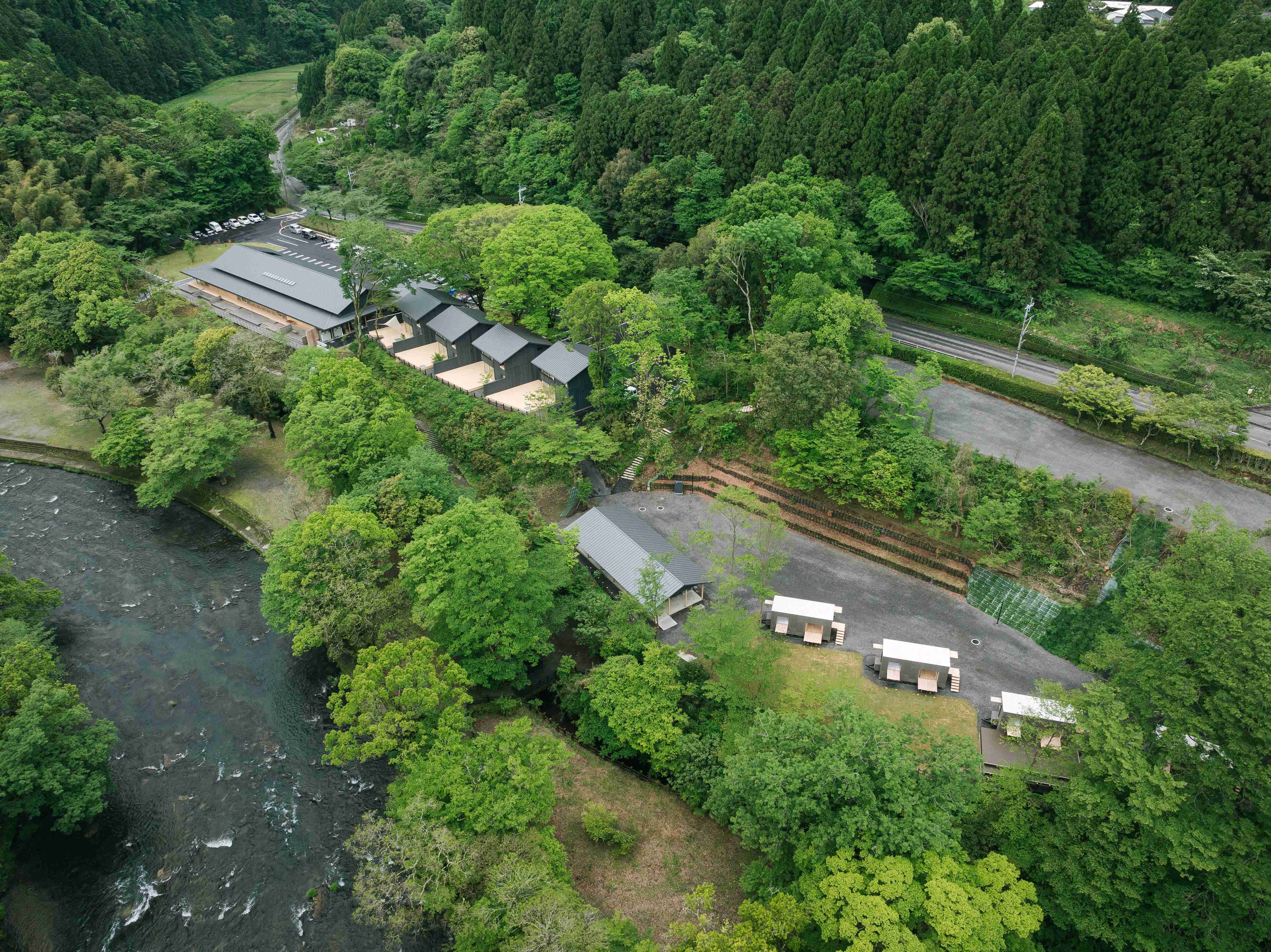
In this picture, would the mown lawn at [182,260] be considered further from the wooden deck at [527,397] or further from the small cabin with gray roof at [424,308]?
the wooden deck at [527,397]

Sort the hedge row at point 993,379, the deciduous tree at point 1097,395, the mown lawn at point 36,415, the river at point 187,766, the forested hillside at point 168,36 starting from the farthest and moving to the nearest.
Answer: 1. the forested hillside at point 168,36
2. the mown lawn at point 36,415
3. the hedge row at point 993,379
4. the deciduous tree at point 1097,395
5. the river at point 187,766

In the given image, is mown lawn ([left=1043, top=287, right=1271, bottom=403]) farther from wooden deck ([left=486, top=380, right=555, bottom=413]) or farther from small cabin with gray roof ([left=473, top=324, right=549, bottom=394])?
small cabin with gray roof ([left=473, top=324, right=549, bottom=394])

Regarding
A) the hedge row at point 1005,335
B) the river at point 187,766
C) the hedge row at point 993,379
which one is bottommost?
the river at point 187,766

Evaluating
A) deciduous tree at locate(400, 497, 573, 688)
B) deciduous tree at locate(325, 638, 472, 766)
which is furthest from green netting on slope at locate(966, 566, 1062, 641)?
deciduous tree at locate(325, 638, 472, 766)

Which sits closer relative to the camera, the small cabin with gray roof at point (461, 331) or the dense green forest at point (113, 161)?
the small cabin with gray roof at point (461, 331)

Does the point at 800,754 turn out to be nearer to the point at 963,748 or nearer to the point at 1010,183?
the point at 963,748

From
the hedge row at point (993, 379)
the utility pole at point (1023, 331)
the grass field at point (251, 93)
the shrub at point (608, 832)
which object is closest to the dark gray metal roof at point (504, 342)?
the hedge row at point (993, 379)
